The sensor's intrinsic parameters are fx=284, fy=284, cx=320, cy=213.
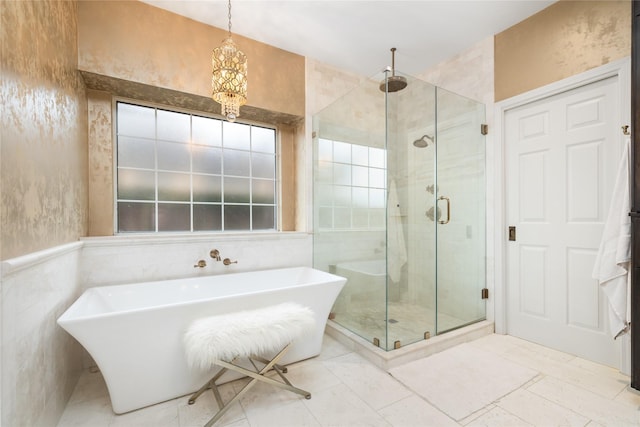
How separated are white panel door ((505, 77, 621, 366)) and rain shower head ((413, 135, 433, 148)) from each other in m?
0.78

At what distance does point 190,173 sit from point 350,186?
5.15ft

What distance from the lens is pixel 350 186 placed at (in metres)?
2.84

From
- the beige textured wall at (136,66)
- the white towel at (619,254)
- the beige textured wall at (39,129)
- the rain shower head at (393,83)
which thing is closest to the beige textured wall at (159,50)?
the beige textured wall at (136,66)

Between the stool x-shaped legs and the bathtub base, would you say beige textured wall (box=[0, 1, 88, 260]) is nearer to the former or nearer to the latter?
the stool x-shaped legs

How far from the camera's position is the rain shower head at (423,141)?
2.59 m

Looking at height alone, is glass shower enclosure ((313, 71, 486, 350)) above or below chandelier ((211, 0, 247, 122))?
below

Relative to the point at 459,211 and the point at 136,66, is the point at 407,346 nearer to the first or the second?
the point at 459,211

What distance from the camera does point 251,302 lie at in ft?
6.20

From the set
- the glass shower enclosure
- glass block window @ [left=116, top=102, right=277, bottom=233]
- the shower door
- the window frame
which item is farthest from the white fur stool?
the shower door

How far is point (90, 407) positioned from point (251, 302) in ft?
3.56

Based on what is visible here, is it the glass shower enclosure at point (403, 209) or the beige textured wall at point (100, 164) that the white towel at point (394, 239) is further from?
the beige textured wall at point (100, 164)

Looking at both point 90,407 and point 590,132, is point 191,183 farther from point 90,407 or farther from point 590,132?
point 590,132

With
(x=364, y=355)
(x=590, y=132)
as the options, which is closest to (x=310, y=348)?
(x=364, y=355)

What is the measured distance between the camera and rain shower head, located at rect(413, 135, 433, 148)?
2.59 meters
